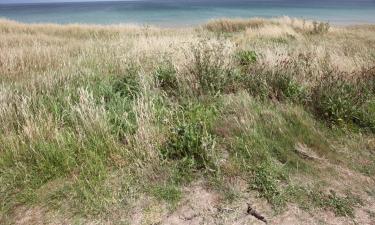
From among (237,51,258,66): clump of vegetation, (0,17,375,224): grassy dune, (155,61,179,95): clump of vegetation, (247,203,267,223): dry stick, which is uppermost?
(237,51,258,66): clump of vegetation

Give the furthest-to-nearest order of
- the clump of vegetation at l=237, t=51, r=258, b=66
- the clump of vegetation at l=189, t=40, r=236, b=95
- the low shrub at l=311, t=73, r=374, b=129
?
the clump of vegetation at l=237, t=51, r=258, b=66, the clump of vegetation at l=189, t=40, r=236, b=95, the low shrub at l=311, t=73, r=374, b=129

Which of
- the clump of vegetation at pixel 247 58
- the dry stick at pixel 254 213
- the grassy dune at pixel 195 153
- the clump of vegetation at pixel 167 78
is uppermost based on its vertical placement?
the clump of vegetation at pixel 247 58

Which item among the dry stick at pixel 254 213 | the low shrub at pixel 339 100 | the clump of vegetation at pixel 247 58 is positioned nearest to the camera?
the dry stick at pixel 254 213

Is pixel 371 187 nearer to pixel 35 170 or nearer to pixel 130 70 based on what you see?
pixel 35 170

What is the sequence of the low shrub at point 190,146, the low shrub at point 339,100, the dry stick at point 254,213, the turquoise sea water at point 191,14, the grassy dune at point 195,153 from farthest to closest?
the turquoise sea water at point 191,14
the low shrub at point 339,100
the low shrub at point 190,146
the grassy dune at point 195,153
the dry stick at point 254,213

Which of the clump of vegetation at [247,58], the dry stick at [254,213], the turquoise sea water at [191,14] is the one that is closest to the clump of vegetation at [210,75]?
the clump of vegetation at [247,58]

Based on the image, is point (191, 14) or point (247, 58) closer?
point (247, 58)

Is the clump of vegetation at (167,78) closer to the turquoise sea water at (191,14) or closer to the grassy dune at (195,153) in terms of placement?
the grassy dune at (195,153)

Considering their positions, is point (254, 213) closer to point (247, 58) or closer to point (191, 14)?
point (247, 58)

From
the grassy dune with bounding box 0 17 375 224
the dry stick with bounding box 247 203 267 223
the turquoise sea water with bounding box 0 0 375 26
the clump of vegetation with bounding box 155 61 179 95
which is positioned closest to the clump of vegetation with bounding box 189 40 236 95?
the grassy dune with bounding box 0 17 375 224

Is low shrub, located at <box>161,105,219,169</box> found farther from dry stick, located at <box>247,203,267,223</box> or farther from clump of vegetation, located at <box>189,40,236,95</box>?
clump of vegetation, located at <box>189,40,236,95</box>

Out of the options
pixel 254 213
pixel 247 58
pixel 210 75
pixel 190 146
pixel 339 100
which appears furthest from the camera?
pixel 247 58

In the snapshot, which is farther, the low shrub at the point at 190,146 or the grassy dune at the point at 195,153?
the low shrub at the point at 190,146

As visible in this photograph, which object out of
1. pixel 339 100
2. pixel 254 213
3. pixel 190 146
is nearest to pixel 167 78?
pixel 190 146
